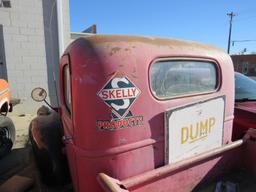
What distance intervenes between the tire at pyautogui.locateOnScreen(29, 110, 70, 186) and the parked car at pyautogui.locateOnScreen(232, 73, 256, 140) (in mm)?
2130

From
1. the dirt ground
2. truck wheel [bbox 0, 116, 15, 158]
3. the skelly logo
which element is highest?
the skelly logo

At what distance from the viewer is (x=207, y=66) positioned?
205 cm

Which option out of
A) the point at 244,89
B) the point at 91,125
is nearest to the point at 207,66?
the point at 91,125

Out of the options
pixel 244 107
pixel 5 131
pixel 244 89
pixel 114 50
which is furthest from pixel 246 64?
pixel 114 50

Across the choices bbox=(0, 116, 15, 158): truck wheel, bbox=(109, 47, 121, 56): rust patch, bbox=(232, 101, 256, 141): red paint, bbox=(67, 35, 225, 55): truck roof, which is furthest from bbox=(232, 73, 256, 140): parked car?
bbox=(0, 116, 15, 158): truck wheel

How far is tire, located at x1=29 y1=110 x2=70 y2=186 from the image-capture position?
2264mm

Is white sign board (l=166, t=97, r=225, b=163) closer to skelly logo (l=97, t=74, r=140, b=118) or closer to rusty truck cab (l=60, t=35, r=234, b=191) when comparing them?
rusty truck cab (l=60, t=35, r=234, b=191)

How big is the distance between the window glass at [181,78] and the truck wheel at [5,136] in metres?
3.20

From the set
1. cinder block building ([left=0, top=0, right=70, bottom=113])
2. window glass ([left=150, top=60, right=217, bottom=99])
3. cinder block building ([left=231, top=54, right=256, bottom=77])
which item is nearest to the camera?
window glass ([left=150, top=60, right=217, bottom=99])

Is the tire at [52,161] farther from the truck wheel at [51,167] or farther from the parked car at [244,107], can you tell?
the parked car at [244,107]

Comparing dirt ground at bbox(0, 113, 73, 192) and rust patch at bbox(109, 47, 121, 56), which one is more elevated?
rust patch at bbox(109, 47, 121, 56)

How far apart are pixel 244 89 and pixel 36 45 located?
238 inches

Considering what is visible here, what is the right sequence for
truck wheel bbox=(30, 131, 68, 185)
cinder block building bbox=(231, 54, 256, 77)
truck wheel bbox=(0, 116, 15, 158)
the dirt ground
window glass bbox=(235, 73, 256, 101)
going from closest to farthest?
truck wheel bbox=(30, 131, 68, 185) < the dirt ground < window glass bbox=(235, 73, 256, 101) < truck wheel bbox=(0, 116, 15, 158) < cinder block building bbox=(231, 54, 256, 77)

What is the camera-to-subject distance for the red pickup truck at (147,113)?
1525 mm
